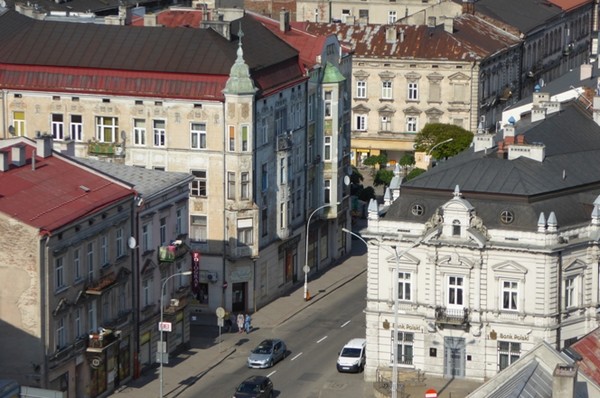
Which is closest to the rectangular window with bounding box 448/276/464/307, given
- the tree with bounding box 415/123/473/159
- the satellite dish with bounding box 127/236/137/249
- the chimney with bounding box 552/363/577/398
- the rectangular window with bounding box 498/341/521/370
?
the rectangular window with bounding box 498/341/521/370

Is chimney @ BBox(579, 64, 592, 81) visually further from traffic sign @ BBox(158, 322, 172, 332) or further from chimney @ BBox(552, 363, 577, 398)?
chimney @ BBox(552, 363, 577, 398)

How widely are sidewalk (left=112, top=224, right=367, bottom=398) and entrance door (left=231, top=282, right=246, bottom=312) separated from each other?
1.36m

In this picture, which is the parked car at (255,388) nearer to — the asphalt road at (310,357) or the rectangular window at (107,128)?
the asphalt road at (310,357)

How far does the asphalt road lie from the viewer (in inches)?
4692

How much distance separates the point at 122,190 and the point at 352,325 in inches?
865

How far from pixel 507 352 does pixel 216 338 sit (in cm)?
2377

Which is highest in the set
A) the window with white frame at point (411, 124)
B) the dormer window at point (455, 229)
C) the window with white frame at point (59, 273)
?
the window with white frame at point (411, 124)

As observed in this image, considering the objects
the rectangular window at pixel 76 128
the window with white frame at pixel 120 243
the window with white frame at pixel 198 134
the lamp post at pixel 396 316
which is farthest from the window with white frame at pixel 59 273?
the rectangular window at pixel 76 128

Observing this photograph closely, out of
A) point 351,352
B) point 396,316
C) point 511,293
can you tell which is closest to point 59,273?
point 396,316

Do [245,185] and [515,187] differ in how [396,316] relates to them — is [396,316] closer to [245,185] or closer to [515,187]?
[515,187]

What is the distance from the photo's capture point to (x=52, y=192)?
380ft

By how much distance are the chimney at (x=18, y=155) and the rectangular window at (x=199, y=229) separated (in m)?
23.1

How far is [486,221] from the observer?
115375 mm

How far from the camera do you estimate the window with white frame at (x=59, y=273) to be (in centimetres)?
11181
